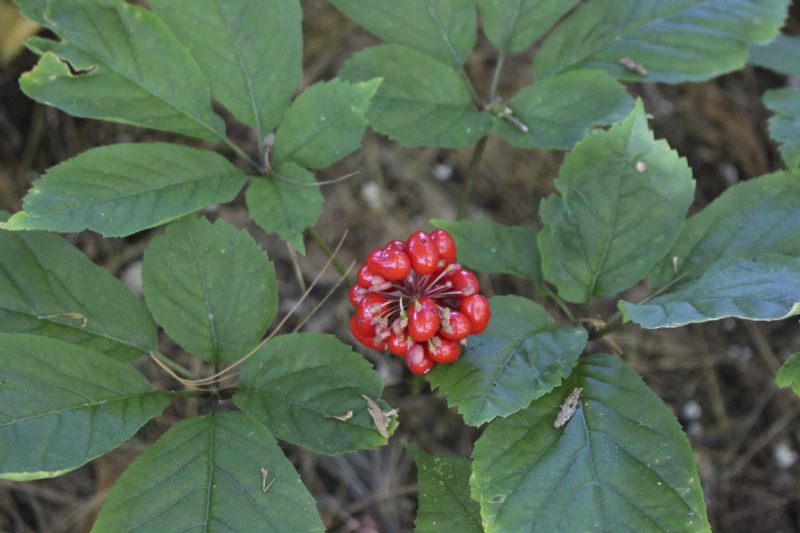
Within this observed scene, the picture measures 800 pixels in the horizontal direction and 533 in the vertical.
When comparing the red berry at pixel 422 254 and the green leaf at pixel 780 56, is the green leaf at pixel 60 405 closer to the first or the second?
the red berry at pixel 422 254

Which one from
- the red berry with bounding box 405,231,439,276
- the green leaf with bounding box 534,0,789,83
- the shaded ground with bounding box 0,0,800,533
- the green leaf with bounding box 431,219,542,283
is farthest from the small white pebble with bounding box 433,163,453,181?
the red berry with bounding box 405,231,439,276

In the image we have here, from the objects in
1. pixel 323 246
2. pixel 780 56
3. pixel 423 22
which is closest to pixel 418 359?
pixel 323 246

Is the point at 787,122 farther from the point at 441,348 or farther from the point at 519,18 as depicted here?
the point at 441,348

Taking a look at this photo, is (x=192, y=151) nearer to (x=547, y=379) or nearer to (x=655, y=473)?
(x=547, y=379)

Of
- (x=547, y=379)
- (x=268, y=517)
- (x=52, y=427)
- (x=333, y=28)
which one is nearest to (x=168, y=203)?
(x=52, y=427)

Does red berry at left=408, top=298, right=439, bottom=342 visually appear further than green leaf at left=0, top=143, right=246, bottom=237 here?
Answer: No

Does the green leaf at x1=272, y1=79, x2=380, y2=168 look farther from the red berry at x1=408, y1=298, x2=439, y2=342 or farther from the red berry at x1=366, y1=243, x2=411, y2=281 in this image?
the red berry at x1=408, y1=298, x2=439, y2=342

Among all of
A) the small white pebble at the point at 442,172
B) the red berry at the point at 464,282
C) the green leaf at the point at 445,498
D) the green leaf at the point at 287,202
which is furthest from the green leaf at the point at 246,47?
the small white pebble at the point at 442,172
